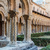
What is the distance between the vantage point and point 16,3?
20.6 feet

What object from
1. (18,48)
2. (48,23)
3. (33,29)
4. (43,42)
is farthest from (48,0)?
(18,48)

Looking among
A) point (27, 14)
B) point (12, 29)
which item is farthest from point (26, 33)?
point (12, 29)

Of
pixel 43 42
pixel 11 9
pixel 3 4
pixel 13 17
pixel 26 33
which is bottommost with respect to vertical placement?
pixel 43 42

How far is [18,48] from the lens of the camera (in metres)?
5.95

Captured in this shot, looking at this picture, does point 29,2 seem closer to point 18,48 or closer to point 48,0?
point 18,48

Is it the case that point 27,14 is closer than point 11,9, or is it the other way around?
point 11,9

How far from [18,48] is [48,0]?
141 feet

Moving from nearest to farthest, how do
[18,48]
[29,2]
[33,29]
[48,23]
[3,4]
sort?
[18,48]
[29,2]
[3,4]
[33,29]
[48,23]

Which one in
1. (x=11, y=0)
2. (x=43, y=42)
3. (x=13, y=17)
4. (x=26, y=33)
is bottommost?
(x=43, y=42)

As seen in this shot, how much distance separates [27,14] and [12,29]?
2038 millimetres

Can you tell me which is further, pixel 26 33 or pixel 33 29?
pixel 33 29

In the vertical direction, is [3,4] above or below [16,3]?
above

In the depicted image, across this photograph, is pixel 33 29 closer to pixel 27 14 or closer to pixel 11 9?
pixel 27 14

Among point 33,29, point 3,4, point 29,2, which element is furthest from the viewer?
point 33,29
